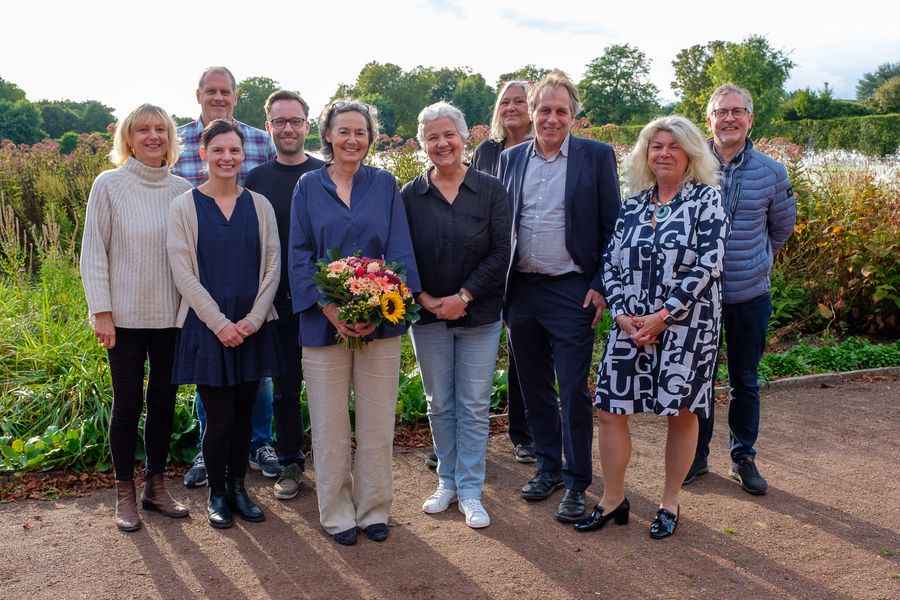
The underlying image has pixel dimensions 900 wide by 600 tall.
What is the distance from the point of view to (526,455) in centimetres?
531

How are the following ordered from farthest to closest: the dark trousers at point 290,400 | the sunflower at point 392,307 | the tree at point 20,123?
the tree at point 20,123
the dark trousers at point 290,400
the sunflower at point 392,307

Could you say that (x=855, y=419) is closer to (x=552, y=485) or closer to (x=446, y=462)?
(x=552, y=485)

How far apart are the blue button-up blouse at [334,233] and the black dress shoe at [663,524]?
1.68 meters

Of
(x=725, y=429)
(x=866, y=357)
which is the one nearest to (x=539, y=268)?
(x=725, y=429)

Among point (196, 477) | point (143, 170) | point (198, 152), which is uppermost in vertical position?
point (198, 152)

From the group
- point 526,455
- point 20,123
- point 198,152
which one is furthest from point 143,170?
point 20,123

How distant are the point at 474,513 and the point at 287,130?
249cm

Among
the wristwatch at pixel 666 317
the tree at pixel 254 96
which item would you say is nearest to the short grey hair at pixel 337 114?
the wristwatch at pixel 666 317

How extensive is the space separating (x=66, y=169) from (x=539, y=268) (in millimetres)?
9184

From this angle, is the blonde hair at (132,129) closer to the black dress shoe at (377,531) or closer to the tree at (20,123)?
the black dress shoe at (377,531)

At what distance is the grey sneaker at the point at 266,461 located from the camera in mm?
4984

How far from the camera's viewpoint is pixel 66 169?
11141 millimetres

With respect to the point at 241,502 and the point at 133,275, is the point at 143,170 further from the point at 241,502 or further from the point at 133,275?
the point at 241,502

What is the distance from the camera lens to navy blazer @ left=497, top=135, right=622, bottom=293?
168 inches
